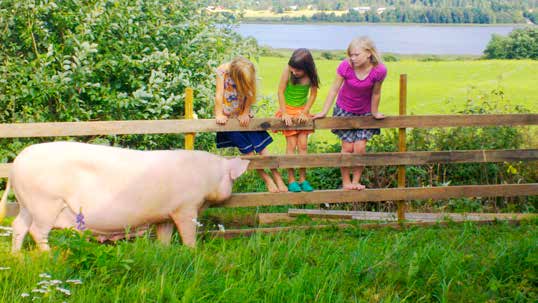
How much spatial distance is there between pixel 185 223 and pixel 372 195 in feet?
6.95

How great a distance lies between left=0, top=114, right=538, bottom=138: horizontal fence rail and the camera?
6.65 meters

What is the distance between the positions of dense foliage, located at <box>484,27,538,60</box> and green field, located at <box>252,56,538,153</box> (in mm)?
411

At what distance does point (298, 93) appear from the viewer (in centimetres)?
729

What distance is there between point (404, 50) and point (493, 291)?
102 feet

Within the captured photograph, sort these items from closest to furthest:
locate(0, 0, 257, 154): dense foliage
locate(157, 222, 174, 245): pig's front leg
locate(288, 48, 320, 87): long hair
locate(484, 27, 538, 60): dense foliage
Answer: locate(157, 222, 174, 245): pig's front leg, locate(288, 48, 320, 87): long hair, locate(0, 0, 257, 154): dense foliage, locate(484, 27, 538, 60): dense foliage

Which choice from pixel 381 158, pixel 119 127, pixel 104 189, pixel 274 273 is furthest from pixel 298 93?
pixel 274 273

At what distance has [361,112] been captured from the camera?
24.6 feet

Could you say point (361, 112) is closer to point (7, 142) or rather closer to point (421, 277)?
point (421, 277)

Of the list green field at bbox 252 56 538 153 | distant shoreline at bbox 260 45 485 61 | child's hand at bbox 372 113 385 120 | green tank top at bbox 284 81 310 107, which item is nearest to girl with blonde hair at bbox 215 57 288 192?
green tank top at bbox 284 81 310 107

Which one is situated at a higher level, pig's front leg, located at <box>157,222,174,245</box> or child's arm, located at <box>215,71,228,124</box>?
child's arm, located at <box>215,71,228,124</box>

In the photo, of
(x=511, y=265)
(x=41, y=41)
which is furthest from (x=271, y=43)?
(x=511, y=265)

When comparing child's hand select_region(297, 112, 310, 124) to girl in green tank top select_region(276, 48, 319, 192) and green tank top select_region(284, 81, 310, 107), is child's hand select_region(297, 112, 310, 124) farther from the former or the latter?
Answer: green tank top select_region(284, 81, 310, 107)

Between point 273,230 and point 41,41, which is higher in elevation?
point 41,41

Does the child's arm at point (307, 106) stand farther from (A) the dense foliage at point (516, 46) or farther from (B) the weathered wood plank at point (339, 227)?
(A) the dense foliage at point (516, 46)
